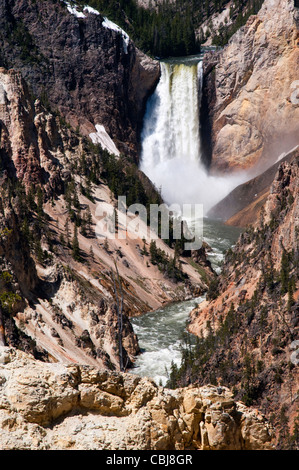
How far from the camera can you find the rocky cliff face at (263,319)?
24250 mm

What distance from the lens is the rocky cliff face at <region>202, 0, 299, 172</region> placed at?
90.8 m

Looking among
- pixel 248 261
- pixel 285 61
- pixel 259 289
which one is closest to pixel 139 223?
pixel 248 261

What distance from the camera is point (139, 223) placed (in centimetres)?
6375

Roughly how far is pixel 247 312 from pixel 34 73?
230 feet

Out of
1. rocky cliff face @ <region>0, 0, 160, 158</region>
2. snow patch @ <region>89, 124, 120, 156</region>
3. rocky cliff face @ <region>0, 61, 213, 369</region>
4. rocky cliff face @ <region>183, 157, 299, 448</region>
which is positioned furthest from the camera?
rocky cliff face @ <region>0, 0, 160, 158</region>

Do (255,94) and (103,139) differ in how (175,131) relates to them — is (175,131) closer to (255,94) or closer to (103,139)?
(255,94)

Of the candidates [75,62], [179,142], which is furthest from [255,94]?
[75,62]

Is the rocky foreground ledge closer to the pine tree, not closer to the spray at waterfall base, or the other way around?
the pine tree

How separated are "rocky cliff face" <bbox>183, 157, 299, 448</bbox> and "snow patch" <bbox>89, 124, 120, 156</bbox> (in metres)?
49.4

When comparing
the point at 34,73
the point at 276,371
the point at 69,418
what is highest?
the point at 34,73

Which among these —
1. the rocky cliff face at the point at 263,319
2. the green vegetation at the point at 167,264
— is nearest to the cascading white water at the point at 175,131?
the green vegetation at the point at 167,264

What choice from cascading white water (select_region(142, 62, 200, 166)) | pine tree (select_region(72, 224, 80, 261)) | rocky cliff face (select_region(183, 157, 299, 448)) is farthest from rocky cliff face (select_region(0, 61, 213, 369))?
cascading white water (select_region(142, 62, 200, 166))

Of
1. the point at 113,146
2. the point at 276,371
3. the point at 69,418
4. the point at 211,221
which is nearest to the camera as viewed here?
the point at 69,418
